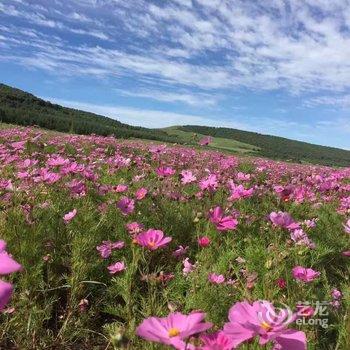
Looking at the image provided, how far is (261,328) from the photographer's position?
3.00 ft

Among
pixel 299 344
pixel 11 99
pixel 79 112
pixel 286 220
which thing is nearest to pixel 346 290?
pixel 286 220

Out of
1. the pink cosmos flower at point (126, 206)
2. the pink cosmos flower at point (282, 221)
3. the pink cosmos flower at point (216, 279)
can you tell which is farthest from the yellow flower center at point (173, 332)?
the pink cosmos flower at point (126, 206)

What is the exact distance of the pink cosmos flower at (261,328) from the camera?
2.90 ft

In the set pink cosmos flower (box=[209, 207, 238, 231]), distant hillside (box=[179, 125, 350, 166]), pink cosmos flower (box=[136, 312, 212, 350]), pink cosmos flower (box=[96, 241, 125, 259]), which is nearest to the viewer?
pink cosmos flower (box=[136, 312, 212, 350])

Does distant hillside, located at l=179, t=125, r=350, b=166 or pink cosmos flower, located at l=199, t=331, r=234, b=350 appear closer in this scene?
pink cosmos flower, located at l=199, t=331, r=234, b=350

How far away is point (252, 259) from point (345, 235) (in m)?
1.40

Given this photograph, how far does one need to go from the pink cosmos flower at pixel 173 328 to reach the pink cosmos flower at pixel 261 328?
0.21ft

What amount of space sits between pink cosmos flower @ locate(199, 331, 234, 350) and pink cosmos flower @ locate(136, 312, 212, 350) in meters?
0.07

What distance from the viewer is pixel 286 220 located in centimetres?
265

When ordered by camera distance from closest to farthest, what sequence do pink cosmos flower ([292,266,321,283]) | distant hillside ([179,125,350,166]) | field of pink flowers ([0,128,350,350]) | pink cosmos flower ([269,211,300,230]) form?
field of pink flowers ([0,128,350,350]), pink cosmos flower ([292,266,321,283]), pink cosmos flower ([269,211,300,230]), distant hillside ([179,125,350,166])

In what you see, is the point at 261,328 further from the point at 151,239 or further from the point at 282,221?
the point at 282,221

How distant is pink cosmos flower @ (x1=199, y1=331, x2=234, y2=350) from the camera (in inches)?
36.0

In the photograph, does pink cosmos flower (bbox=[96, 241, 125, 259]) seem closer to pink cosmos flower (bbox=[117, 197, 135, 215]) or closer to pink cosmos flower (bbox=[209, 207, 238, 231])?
pink cosmos flower (bbox=[117, 197, 135, 215])

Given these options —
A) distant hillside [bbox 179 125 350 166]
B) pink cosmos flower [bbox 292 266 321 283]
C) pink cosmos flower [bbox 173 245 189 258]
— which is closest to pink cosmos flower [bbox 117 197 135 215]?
pink cosmos flower [bbox 173 245 189 258]
